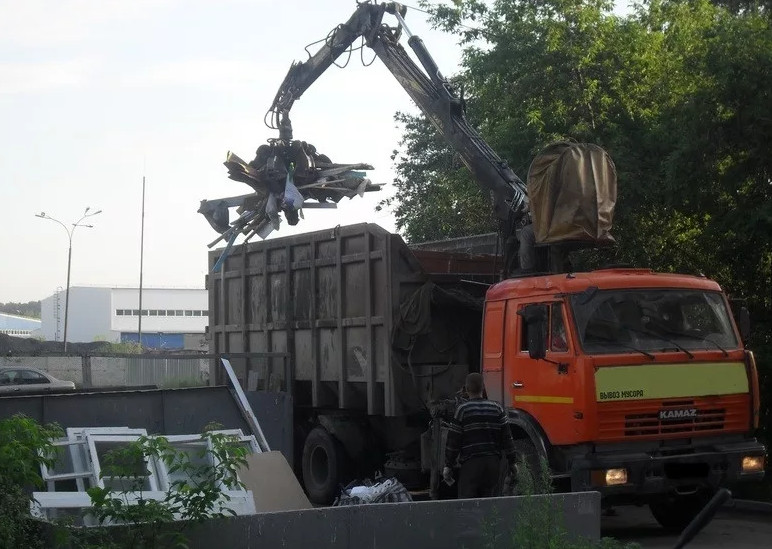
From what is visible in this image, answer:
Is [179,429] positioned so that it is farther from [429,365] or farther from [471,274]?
[471,274]

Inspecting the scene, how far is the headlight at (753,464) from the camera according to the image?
9945 mm

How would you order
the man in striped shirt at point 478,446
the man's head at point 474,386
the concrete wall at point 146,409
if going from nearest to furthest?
the man in striped shirt at point 478,446
the man's head at point 474,386
the concrete wall at point 146,409

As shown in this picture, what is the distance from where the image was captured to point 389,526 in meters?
6.47

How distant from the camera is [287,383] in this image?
1393 centimetres

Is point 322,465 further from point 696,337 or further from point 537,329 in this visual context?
point 696,337

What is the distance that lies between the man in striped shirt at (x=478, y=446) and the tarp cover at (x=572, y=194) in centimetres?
244

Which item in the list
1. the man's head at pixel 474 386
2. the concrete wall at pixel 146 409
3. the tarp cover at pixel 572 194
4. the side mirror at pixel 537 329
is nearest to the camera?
the man's head at pixel 474 386

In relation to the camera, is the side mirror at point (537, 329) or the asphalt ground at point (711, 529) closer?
the side mirror at point (537, 329)

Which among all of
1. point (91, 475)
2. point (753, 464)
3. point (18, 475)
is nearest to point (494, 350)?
point (753, 464)

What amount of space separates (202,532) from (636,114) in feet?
40.7

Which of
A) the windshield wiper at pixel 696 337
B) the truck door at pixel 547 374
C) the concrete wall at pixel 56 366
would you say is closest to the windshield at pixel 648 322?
the windshield wiper at pixel 696 337

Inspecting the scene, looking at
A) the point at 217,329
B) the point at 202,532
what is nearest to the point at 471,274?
the point at 217,329

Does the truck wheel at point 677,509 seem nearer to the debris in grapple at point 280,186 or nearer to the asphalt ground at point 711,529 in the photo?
the asphalt ground at point 711,529

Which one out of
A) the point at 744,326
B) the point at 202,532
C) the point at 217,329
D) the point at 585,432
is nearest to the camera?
the point at 202,532
